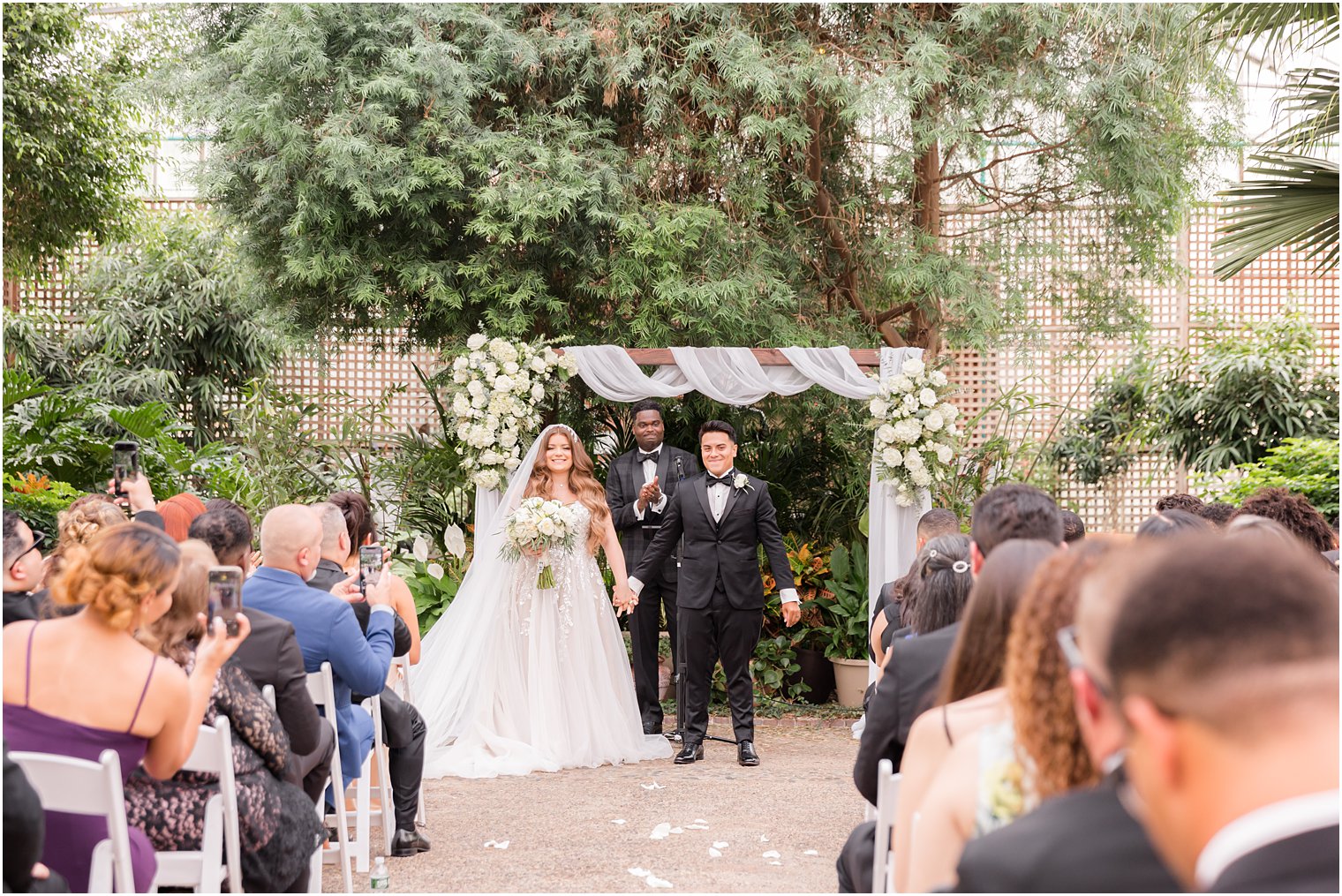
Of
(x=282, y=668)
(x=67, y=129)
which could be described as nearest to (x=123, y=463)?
(x=282, y=668)

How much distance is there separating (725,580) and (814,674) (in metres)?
2.12

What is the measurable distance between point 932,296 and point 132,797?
693cm

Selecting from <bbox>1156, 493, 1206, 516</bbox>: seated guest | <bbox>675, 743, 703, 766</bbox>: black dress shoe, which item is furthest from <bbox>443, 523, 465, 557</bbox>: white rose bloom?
<bbox>1156, 493, 1206, 516</bbox>: seated guest

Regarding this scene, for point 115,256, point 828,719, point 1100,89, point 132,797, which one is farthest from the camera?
point 115,256

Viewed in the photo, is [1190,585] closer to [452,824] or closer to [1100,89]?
[452,824]

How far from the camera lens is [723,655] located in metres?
6.52

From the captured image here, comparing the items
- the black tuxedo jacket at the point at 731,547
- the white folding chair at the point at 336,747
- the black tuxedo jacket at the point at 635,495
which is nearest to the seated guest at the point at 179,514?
the white folding chair at the point at 336,747

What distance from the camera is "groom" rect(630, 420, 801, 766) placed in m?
6.42

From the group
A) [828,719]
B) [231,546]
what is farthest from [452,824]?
[828,719]

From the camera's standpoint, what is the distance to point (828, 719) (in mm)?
7758

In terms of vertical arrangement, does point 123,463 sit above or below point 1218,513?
above

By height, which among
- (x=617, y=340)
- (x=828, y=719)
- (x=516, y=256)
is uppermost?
(x=516, y=256)

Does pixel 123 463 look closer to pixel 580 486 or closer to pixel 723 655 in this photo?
pixel 580 486

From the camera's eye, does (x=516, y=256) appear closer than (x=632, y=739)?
No
